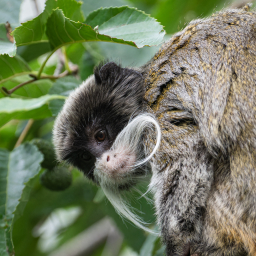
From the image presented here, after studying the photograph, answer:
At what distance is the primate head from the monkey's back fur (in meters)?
0.25

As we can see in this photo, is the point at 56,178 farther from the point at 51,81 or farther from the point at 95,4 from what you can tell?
the point at 95,4

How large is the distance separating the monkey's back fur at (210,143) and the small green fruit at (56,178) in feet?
2.60

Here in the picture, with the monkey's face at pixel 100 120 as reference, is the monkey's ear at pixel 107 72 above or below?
above

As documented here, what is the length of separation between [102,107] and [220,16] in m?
1.06

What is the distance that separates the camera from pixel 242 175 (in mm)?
1869

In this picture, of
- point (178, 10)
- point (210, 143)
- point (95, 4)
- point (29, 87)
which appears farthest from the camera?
point (178, 10)

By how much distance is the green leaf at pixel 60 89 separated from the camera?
2.75 metres

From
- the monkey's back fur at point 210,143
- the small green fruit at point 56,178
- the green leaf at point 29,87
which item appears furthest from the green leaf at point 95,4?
the small green fruit at point 56,178

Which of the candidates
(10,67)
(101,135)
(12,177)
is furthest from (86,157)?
(10,67)

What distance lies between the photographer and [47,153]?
2.77 meters

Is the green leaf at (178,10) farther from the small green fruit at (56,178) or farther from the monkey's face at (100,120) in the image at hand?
the small green fruit at (56,178)

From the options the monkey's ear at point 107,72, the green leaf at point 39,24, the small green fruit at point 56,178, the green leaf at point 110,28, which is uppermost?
the green leaf at point 39,24

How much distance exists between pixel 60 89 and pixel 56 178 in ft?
2.34

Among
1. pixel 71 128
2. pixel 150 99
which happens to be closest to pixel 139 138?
pixel 150 99
